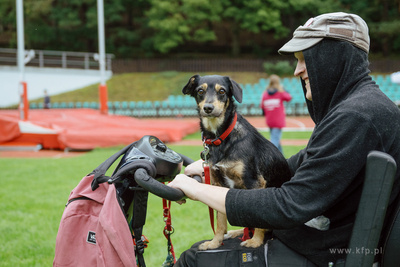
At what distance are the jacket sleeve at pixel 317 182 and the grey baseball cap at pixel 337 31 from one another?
13.5 inches

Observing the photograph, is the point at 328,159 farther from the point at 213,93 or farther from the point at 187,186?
the point at 213,93

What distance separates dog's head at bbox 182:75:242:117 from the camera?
287 centimetres

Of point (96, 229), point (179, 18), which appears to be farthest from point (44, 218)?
point (179, 18)

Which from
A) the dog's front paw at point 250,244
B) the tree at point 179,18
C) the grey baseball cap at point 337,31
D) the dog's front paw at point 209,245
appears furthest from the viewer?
the tree at point 179,18

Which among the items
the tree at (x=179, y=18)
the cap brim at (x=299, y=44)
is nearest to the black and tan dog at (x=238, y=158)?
the cap brim at (x=299, y=44)

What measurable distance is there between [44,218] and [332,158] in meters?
4.16

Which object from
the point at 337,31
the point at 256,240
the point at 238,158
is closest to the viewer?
the point at 337,31

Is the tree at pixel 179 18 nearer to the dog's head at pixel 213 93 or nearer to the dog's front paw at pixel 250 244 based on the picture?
the dog's head at pixel 213 93

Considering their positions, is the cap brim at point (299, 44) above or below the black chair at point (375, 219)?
above

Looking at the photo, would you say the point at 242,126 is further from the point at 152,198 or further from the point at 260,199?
the point at 152,198

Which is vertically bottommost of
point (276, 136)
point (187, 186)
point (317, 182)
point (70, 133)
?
point (70, 133)

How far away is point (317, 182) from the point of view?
134 cm

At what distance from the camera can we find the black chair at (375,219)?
1.16 metres

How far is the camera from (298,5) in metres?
32.6
